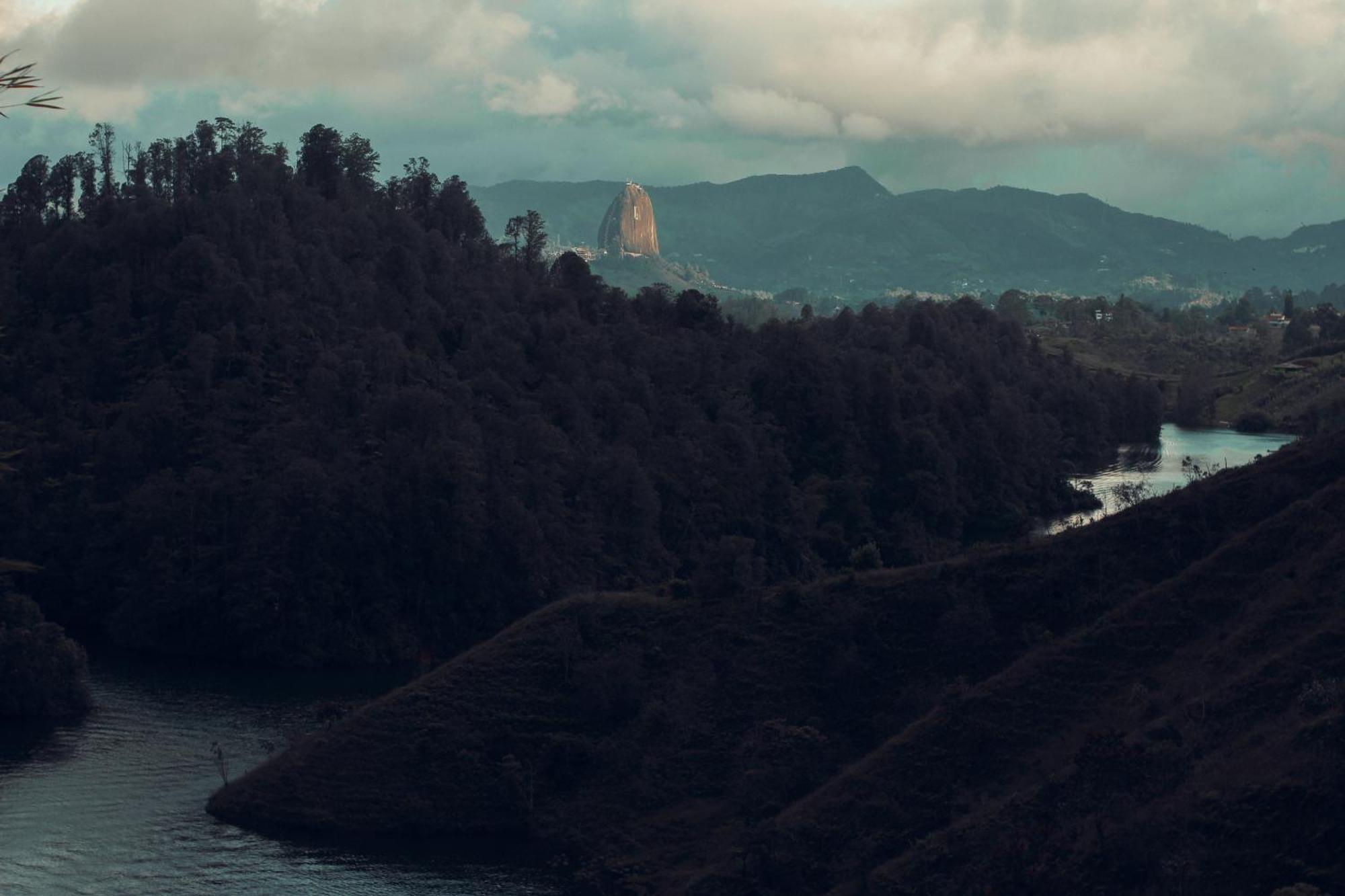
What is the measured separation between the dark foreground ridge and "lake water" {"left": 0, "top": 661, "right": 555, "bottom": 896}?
7.03 feet

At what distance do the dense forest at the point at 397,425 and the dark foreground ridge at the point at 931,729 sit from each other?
680 centimetres

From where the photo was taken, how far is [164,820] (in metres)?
60.2

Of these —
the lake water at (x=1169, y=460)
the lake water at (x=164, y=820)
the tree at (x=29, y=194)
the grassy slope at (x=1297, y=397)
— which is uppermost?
the tree at (x=29, y=194)

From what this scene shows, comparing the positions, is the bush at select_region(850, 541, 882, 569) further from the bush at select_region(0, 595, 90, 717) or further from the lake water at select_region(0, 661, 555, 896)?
the bush at select_region(0, 595, 90, 717)

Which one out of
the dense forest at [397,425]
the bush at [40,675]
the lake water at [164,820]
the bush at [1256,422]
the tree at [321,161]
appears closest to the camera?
the lake water at [164,820]

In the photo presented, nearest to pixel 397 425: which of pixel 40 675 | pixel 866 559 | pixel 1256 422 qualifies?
pixel 40 675

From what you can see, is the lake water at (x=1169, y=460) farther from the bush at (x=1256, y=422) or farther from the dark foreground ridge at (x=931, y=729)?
the dark foreground ridge at (x=931, y=729)

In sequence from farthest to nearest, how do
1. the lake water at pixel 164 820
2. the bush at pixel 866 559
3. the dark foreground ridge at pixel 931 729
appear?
the bush at pixel 866 559
the lake water at pixel 164 820
the dark foreground ridge at pixel 931 729

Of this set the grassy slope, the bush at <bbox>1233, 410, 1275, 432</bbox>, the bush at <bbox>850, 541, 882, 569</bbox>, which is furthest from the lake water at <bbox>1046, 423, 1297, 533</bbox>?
the bush at <bbox>850, 541, 882, 569</bbox>

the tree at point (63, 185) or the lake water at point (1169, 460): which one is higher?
the tree at point (63, 185)

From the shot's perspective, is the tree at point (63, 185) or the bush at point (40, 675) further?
the tree at point (63, 185)

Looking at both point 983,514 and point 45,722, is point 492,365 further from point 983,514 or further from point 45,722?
point 45,722

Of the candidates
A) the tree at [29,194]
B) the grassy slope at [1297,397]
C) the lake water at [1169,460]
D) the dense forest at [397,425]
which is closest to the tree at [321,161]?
the dense forest at [397,425]

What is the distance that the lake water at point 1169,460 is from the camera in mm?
131375
